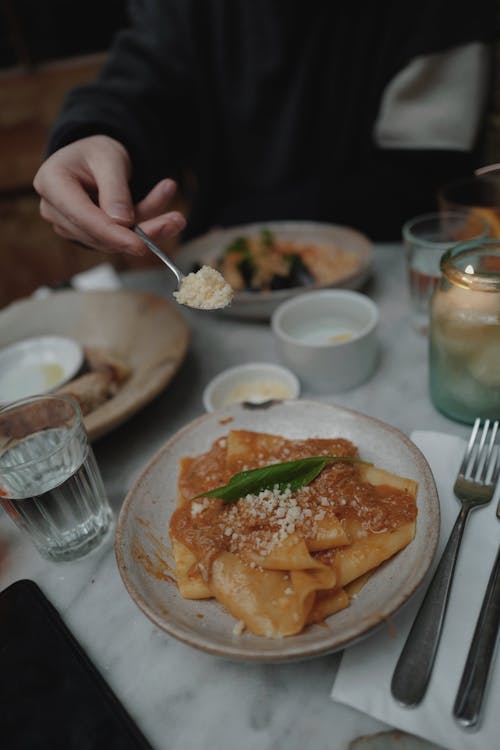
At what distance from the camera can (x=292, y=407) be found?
106cm

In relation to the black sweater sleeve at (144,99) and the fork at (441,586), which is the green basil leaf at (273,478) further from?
the black sweater sleeve at (144,99)

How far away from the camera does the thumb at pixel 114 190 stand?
1068 mm

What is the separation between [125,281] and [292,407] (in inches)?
43.5

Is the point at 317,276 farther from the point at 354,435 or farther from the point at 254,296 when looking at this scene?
Result: the point at 354,435

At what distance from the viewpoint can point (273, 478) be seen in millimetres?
873

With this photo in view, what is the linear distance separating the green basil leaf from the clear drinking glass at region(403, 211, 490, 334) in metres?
0.63

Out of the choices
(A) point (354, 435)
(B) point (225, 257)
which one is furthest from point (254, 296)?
(A) point (354, 435)

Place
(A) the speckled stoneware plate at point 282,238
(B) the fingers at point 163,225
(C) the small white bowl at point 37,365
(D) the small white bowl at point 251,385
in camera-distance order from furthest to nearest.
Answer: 1. (A) the speckled stoneware plate at point 282,238
2. (C) the small white bowl at point 37,365
3. (D) the small white bowl at point 251,385
4. (B) the fingers at point 163,225

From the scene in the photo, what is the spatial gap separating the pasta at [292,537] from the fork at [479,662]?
13 centimetres

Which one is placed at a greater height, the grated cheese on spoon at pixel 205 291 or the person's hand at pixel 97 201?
the person's hand at pixel 97 201

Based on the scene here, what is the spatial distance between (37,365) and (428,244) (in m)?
1.01

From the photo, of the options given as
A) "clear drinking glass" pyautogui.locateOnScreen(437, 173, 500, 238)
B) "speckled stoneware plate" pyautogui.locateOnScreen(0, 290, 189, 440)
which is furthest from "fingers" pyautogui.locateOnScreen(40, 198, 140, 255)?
"clear drinking glass" pyautogui.locateOnScreen(437, 173, 500, 238)

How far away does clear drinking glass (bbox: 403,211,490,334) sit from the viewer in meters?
1.32

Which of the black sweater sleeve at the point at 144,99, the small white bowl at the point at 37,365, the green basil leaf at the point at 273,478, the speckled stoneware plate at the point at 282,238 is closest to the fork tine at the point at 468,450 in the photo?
the green basil leaf at the point at 273,478
